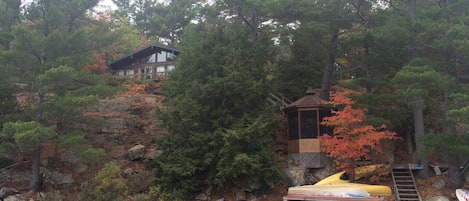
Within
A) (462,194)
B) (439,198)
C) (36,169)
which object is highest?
(36,169)

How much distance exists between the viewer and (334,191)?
474 inches

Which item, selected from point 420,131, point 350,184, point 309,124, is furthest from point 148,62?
point 350,184

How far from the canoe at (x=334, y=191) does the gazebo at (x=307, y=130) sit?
3870mm


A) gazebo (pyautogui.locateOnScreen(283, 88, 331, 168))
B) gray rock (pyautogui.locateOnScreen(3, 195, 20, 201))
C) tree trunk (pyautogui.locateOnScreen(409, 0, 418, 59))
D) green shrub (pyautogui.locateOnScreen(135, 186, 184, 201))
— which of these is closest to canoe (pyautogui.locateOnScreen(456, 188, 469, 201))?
gazebo (pyautogui.locateOnScreen(283, 88, 331, 168))

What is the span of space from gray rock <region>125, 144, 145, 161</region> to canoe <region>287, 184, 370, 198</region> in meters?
7.31

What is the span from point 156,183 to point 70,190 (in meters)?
3.39

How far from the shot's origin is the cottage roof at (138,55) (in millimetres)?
29656

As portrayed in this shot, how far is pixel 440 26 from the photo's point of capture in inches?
513

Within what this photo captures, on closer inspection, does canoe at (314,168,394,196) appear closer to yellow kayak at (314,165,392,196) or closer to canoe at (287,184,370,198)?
yellow kayak at (314,165,392,196)

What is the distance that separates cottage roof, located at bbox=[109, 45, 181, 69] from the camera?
29.7m

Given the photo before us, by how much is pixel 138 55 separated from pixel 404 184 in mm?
22162

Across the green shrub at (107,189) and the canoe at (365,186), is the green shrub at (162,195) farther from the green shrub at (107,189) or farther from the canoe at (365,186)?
the canoe at (365,186)

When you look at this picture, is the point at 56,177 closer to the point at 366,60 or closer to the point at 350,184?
the point at 350,184

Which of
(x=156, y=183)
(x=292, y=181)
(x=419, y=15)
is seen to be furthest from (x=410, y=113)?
(x=156, y=183)
